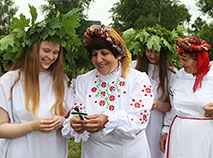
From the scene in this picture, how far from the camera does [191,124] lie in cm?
318

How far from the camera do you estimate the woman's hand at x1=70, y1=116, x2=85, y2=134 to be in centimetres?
254

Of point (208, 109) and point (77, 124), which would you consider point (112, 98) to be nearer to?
point (77, 124)

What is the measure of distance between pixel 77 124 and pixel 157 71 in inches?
71.8

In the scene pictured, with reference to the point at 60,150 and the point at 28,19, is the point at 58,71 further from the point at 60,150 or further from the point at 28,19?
the point at 60,150

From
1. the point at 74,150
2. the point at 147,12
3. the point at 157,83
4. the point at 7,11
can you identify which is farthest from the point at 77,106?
the point at 7,11

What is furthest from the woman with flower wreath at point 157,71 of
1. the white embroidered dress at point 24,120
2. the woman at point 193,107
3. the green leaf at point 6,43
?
the green leaf at point 6,43

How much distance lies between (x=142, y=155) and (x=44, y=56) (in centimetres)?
149

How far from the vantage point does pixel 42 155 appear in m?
2.77

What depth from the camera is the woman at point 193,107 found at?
312cm

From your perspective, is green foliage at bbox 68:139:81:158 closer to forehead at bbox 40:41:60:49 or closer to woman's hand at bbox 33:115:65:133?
woman's hand at bbox 33:115:65:133

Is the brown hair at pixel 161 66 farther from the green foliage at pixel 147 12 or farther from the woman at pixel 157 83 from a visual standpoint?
the green foliage at pixel 147 12

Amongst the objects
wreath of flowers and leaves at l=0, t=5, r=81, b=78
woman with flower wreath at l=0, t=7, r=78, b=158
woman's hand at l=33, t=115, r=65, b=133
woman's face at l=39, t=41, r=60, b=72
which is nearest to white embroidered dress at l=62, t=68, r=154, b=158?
woman's hand at l=33, t=115, r=65, b=133

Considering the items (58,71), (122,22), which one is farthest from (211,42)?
(58,71)

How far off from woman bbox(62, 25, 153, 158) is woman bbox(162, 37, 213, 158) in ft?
2.03
